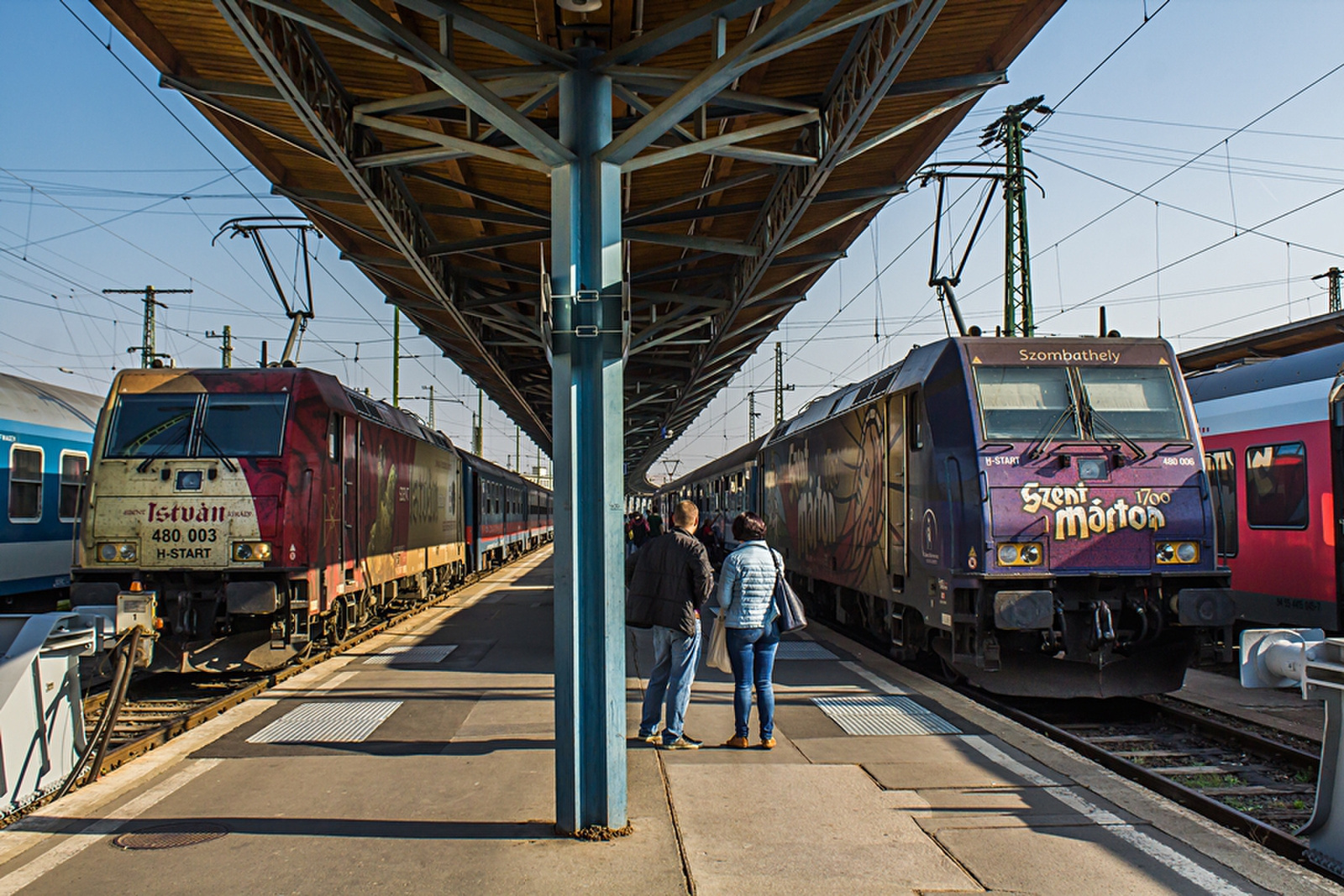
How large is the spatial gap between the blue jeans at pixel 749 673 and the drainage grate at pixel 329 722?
9.30ft

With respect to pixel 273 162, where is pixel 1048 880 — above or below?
below

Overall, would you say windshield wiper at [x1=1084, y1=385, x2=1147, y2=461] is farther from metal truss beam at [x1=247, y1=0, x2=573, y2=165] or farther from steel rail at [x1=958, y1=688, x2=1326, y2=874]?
metal truss beam at [x1=247, y1=0, x2=573, y2=165]

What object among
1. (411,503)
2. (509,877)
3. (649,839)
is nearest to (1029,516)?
(649,839)

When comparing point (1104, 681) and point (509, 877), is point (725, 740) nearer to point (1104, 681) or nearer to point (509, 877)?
point (509, 877)

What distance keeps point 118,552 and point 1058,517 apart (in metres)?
8.70

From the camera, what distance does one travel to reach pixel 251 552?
9438mm

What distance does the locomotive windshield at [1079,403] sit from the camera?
8.70 metres

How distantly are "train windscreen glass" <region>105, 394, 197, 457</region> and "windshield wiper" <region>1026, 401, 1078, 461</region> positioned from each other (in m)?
8.04

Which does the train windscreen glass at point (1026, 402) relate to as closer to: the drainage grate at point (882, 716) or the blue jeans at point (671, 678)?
the drainage grate at point (882, 716)

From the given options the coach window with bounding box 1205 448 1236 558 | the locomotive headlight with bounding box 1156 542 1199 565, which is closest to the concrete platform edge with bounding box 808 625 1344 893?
the locomotive headlight with bounding box 1156 542 1199 565

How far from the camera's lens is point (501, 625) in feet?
46.2

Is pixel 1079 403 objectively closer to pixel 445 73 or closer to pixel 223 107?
pixel 445 73

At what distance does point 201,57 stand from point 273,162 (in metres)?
2.12

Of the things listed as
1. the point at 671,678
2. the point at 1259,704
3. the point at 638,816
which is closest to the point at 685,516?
the point at 671,678
